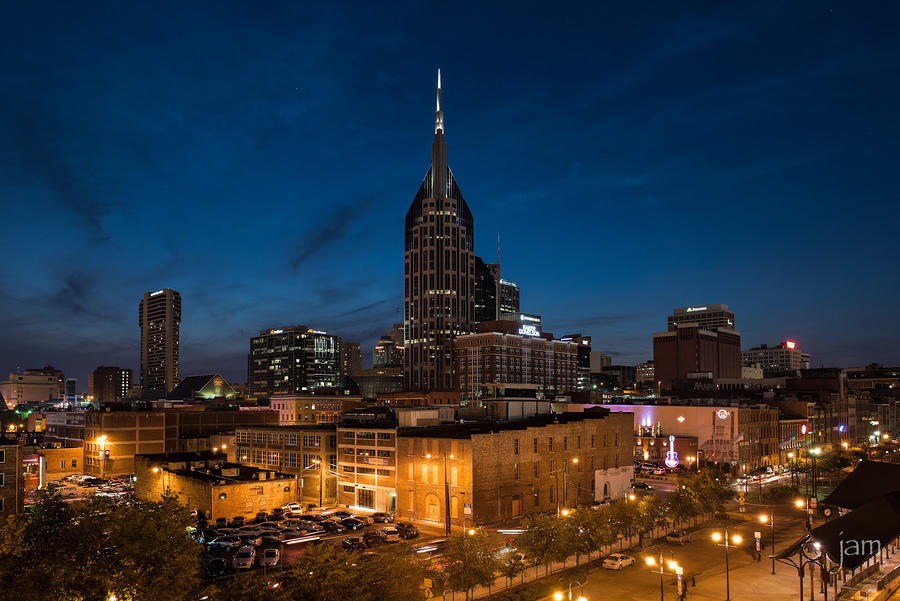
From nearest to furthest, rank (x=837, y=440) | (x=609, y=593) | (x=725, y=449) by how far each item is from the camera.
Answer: (x=609, y=593) < (x=725, y=449) < (x=837, y=440)

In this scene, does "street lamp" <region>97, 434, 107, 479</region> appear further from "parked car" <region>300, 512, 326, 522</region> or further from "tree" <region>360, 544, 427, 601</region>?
"tree" <region>360, 544, 427, 601</region>

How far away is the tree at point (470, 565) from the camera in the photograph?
152 feet

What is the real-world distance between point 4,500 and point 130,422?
6721 centimetres

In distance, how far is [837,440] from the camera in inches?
6757

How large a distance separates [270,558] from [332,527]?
52.9 ft

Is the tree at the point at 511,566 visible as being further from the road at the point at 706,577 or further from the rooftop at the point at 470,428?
the rooftop at the point at 470,428

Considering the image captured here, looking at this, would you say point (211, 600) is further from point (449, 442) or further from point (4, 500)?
point (4, 500)

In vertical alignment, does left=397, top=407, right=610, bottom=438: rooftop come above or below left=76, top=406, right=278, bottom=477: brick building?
above

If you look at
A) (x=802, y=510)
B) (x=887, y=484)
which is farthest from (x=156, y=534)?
(x=802, y=510)

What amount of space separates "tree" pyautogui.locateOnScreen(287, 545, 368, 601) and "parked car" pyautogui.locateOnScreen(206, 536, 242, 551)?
31.3 meters

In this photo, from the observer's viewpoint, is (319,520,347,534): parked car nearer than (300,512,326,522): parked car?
Yes

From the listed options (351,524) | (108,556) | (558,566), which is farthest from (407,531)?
(108,556)

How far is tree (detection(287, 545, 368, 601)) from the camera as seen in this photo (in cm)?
3562

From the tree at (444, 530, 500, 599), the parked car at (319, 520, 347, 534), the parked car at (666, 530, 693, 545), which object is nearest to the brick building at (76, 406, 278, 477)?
the parked car at (319, 520, 347, 534)
